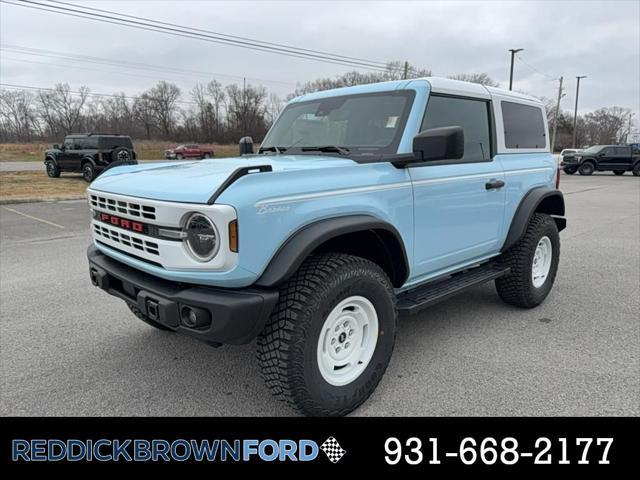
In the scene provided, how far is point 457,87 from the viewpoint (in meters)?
3.53

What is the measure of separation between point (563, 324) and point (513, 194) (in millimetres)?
1273

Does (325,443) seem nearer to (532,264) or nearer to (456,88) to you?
(456,88)

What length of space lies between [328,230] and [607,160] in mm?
31479

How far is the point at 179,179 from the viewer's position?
247cm

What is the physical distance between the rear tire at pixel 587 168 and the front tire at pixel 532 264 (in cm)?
2759

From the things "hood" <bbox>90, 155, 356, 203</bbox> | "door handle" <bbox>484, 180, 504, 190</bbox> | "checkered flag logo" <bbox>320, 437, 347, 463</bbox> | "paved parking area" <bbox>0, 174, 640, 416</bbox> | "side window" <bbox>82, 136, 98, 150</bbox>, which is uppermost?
"side window" <bbox>82, 136, 98, 150</bbox>

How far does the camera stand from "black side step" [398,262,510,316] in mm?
3121

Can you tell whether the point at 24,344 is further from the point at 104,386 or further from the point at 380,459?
the point at 380,459

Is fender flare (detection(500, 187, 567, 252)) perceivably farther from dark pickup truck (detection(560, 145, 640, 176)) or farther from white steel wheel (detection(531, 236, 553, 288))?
dark pickup truck (detection(560, 145, 640, 176))

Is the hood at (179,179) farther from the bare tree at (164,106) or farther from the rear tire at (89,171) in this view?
the bare tree at (164,106)

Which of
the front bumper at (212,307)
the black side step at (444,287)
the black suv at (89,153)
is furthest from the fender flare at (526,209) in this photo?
the black suv at (89,153)

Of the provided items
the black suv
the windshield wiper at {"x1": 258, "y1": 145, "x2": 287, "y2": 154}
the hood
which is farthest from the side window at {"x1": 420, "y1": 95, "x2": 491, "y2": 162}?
the black suv

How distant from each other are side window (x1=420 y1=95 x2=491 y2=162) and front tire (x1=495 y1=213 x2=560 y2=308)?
99 centimetres

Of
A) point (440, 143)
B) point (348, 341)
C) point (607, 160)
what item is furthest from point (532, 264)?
point (607, 160)
